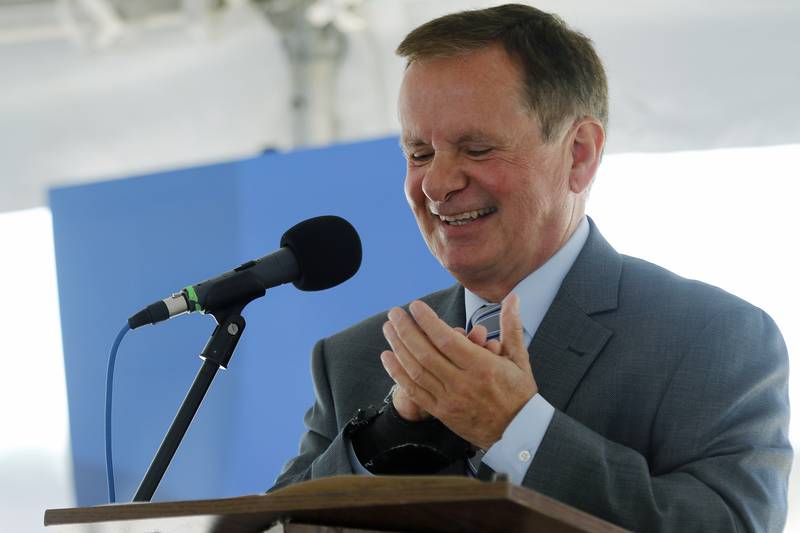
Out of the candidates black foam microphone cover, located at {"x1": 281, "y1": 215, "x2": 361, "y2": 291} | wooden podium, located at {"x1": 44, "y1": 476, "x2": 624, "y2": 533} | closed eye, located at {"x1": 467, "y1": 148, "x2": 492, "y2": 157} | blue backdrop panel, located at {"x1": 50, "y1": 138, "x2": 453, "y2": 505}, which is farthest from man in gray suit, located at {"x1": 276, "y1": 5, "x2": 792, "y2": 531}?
blue backdrop panel, located at {"x1": 50, "y1": 138, "x2": 453, "y2": 505}

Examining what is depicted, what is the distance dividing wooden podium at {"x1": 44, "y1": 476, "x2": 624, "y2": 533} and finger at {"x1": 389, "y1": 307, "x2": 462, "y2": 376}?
1.24 ft

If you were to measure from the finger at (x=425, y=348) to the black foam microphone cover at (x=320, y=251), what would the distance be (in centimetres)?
39

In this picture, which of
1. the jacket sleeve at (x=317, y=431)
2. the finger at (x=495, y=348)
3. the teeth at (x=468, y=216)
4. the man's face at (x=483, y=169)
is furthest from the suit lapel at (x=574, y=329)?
the jacket sleeve at (x=317, y=431)

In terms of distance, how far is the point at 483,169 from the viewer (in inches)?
91.5

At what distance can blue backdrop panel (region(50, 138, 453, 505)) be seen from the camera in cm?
374

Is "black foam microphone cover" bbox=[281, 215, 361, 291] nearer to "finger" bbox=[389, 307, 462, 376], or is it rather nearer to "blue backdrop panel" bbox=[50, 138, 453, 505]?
"finger" bbox=[389, 307, 462, 376]

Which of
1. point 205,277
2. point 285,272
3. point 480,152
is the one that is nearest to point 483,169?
point 480,152

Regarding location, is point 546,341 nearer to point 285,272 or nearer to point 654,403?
point 654,403

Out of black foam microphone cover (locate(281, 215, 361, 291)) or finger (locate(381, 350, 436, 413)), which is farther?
black foam microphone cover (locate(281, 215, 361, 291))

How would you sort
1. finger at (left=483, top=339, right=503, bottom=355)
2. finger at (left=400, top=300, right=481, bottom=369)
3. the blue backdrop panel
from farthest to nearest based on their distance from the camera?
the blue backdrop panel, finger at (left=483, top=339, right=503, bottom=355), finger at (left=400, top=300, right=481, bottom=369)

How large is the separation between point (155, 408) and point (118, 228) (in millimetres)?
683

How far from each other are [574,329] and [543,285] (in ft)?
0.58

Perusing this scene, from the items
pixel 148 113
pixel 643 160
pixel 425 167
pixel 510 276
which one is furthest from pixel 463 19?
pixel 148 113

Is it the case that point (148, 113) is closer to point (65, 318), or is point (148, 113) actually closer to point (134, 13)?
point (134, 13)
